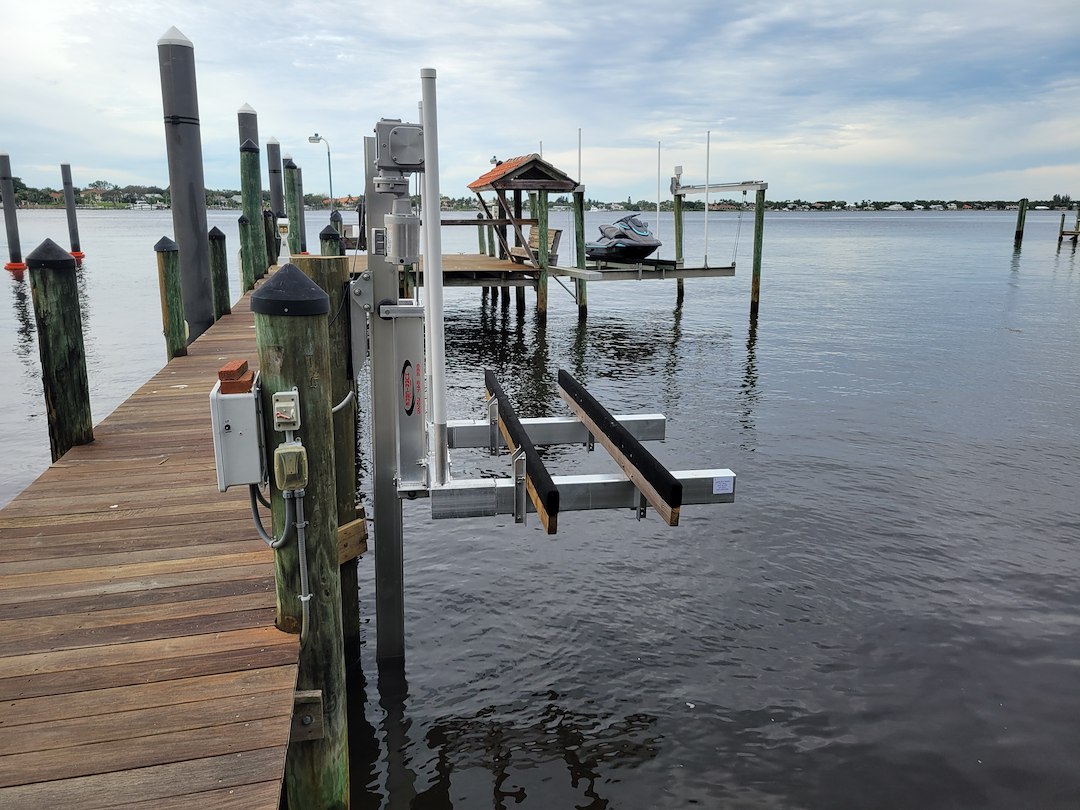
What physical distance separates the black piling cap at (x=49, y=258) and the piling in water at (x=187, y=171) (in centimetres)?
469

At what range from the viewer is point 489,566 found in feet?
26.1

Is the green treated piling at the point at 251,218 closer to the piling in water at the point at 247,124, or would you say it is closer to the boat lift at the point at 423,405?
the piling in water at the point at 247,124

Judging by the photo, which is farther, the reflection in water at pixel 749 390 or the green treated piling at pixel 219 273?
the reflection in water at pixel 749 390

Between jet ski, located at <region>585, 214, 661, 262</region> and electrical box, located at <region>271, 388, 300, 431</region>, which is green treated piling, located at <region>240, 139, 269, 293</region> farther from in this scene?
electrical box, located at <region>271, 388, 300, 431</region>

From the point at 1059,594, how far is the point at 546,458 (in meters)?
6.08

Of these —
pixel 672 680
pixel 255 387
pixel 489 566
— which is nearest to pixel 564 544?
pixel 489 566

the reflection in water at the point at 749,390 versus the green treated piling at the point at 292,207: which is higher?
the green treated piling at the point at 292,207

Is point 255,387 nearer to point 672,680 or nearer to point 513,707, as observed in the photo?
point 513,707

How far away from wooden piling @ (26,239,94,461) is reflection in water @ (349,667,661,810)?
9.87 feet

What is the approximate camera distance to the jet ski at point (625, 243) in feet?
85.1

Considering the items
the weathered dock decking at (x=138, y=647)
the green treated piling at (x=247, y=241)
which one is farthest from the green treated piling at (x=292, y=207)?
the weathered dock decking at (x=138, y=647)

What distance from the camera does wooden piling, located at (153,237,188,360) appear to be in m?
9.87

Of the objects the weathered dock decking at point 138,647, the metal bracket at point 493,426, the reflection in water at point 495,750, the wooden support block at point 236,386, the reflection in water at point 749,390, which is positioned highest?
the wooden support block at point 236,386

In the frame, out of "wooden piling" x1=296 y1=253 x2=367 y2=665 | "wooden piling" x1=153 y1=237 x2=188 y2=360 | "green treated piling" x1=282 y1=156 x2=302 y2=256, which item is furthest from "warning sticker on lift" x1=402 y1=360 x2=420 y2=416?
"green treated piling" x1=282 y1=156 x2=302 y2=256
